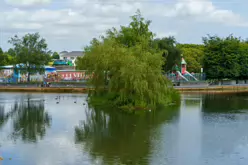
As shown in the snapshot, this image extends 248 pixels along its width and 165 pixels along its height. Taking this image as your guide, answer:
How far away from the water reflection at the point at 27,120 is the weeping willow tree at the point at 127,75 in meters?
6.41

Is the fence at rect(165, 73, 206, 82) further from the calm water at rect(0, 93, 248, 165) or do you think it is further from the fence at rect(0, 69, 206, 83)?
the calm water at rect(0, 93, 248, 165)

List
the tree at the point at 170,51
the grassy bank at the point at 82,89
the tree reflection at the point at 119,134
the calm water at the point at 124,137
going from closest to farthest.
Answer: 1. the calm water at the point at 124,137
2. the tree reflection at the point at 119,134
3. the grassy bank at the point at 82,89
4. the tree at the point at 170,51

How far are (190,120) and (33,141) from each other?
1287 cm

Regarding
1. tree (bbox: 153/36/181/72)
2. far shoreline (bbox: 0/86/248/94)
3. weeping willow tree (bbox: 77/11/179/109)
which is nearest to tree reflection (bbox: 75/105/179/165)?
weeping willow tree (bbox: 77/11/179/109)

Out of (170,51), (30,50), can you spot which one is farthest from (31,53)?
(170,51)

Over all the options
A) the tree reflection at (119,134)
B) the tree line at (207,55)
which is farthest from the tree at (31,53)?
the tree reflection at (119,134)

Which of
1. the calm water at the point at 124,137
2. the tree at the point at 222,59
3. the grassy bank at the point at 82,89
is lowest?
the calm water at the point at 124,137

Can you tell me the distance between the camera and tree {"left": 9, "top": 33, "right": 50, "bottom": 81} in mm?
67688

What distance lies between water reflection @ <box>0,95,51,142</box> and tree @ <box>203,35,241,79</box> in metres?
34.8

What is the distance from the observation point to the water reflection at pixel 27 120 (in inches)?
989

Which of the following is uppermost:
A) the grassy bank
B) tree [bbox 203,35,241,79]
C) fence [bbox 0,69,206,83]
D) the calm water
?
tree [bbox 203,35,241,79]

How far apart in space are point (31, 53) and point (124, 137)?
154 feet

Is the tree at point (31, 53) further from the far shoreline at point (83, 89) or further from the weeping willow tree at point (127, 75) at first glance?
the weeping willow tree at point (127, 75)

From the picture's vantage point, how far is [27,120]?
103 ft
